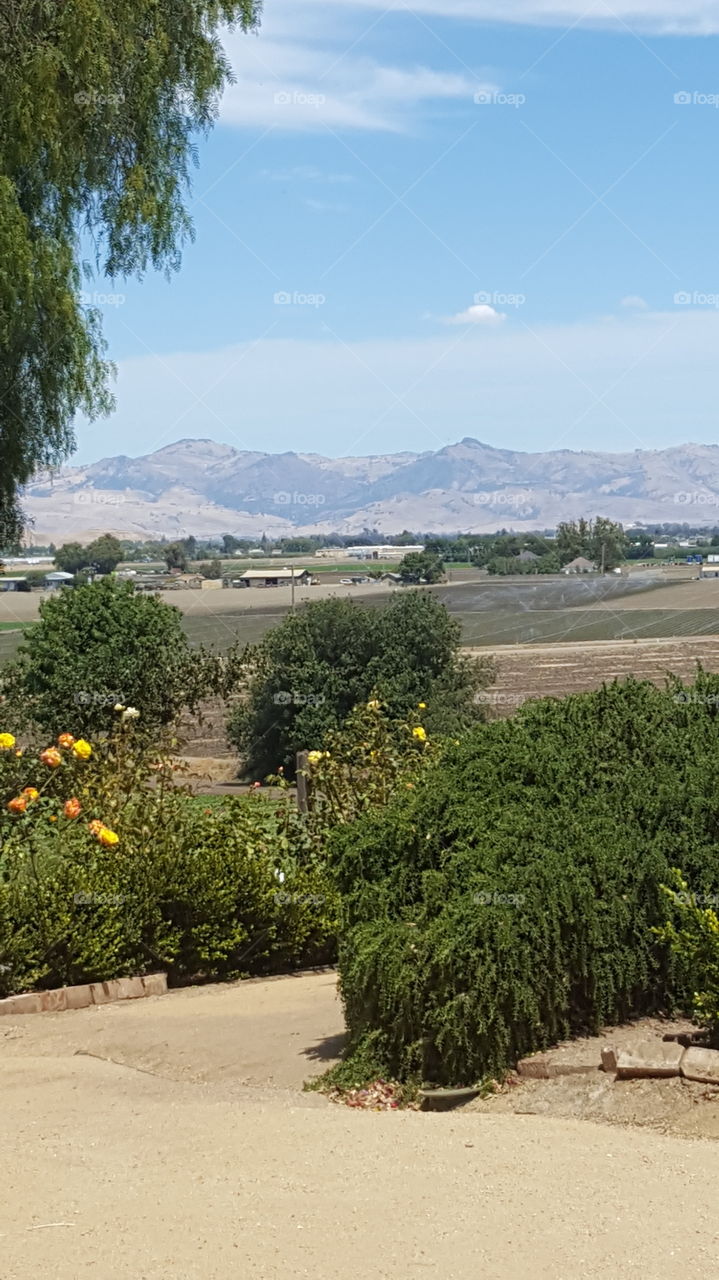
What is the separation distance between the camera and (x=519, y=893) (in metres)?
7.30

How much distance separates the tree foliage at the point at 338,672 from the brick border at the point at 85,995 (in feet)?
89.6

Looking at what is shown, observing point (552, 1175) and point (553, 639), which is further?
point (553, 639)

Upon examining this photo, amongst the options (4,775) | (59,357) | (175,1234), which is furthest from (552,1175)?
(59,357)

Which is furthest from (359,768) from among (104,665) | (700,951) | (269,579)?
(269,579)

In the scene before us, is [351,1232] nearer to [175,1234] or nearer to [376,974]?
[175,1234]

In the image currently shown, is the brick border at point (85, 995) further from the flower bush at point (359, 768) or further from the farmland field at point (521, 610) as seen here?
the farmland field at point (521, 610)

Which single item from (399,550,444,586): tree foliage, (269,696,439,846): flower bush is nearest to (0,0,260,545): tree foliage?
(269,696,439,846): flower bush

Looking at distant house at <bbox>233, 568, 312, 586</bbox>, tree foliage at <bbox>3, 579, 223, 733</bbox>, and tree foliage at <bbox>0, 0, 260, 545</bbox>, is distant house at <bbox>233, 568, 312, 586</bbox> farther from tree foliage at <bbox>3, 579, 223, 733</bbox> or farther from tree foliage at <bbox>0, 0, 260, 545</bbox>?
tree foliage at <bbox>0, 0, 260, 545</bbox>

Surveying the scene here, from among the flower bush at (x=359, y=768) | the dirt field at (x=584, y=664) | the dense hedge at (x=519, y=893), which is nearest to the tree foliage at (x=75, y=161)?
the flower bush at (x=359, y=768)

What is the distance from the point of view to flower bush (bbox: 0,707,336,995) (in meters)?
10.6

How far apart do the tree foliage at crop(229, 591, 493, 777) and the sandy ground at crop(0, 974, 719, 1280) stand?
102 feet

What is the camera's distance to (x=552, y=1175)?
18.1 ft

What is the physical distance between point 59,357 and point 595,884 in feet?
40.1

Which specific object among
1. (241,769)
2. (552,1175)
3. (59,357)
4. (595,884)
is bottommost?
(241,769)
